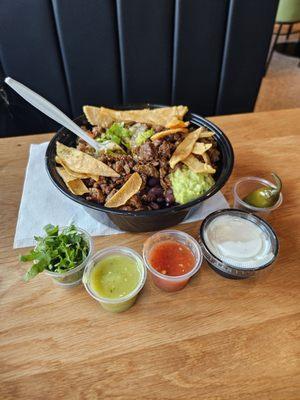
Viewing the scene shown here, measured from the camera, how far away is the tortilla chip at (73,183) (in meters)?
0.99

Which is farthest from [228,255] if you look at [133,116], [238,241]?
[133,116]

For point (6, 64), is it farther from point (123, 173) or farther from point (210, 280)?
point (210, 280)

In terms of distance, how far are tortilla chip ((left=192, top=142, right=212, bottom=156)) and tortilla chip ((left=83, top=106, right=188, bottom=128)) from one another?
0.19m

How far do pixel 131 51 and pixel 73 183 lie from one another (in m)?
0.98

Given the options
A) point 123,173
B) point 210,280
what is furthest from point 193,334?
point 123,173

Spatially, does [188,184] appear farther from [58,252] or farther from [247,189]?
[58,252]

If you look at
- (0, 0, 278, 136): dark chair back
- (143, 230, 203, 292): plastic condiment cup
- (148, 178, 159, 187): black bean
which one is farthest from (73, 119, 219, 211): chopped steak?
(0, 0, 278, 136): dark chair back

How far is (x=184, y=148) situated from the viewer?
109 centimetres

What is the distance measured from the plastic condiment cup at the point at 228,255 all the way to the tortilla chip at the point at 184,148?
0.23 metres

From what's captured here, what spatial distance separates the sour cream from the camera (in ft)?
2.81

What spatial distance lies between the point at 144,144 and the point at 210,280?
Answer: 0.51 m

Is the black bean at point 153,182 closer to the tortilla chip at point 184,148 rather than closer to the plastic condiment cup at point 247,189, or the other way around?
the tortilla chip at point 184,148

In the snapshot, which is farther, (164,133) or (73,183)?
(164,133)

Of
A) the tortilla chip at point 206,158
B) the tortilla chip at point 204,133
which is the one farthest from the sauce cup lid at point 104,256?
the tortilla chip at point 204,133
